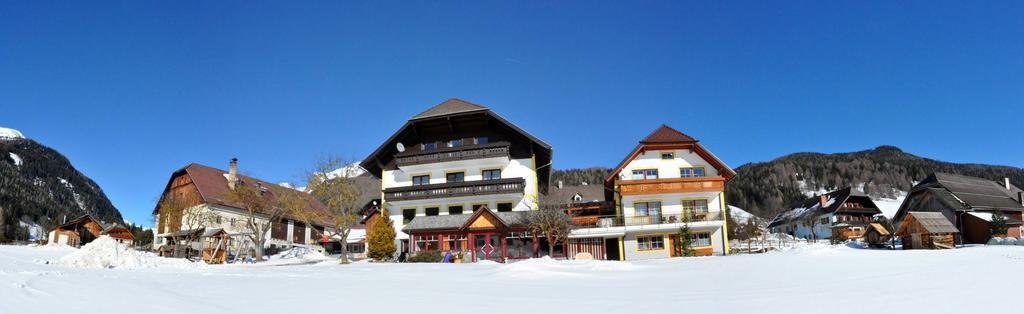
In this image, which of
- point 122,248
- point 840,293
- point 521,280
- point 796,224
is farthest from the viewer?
point 796,224

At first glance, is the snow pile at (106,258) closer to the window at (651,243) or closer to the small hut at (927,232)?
the window at (651,243)

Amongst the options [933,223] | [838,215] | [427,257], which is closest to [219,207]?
[427,257]

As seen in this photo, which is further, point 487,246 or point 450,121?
point 450,121

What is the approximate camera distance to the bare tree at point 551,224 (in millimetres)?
32719

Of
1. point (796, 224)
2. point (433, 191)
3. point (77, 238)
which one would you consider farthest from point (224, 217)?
point (796, 224)

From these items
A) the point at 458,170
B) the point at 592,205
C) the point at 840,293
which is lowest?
the point at 840,293

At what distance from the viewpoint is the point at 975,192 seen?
51.9 meters

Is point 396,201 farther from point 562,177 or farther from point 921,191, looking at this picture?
point 562,177

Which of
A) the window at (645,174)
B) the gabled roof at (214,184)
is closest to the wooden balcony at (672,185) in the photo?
the window at (645,174)

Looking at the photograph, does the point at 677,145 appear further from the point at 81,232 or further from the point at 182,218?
the point at 81,232

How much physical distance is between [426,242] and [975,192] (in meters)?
50.1

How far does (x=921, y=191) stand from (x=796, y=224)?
34922mm

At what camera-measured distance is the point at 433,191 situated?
4016cm

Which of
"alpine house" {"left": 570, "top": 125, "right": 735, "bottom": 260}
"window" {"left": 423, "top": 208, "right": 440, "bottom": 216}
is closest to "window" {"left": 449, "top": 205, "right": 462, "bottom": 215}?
"window" {"left": 423, "top": 208, "right": 440, "bottom": 216}
